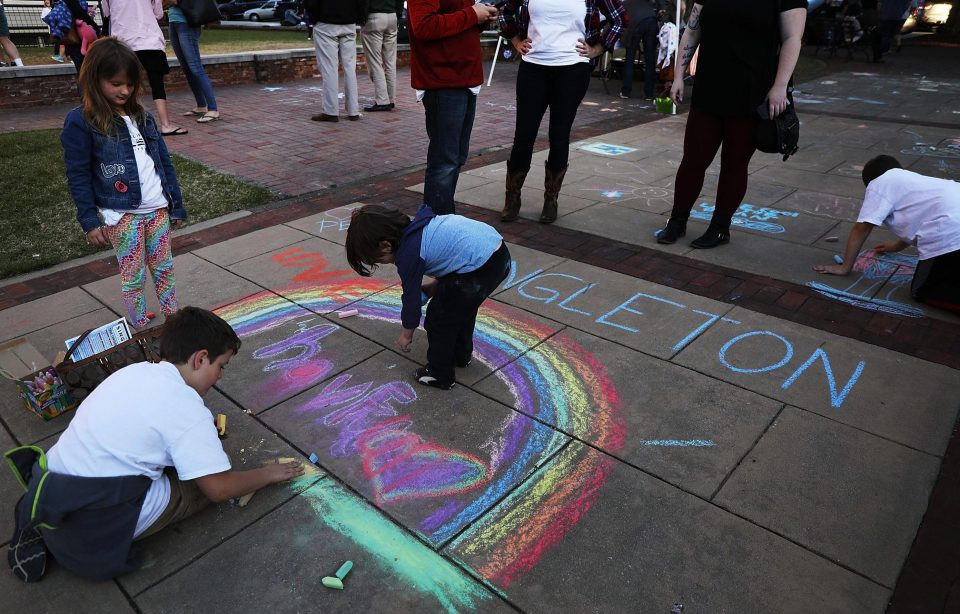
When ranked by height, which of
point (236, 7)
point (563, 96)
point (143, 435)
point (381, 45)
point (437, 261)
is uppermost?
point (236, 7)

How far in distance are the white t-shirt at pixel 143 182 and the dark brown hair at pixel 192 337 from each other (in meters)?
1.22

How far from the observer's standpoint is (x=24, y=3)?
56.8 feet

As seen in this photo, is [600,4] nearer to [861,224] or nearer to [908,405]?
[861,224]

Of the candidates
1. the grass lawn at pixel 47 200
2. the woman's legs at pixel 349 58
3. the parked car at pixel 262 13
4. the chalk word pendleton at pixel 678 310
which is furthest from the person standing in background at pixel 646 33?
the parked car at pixel 262 13

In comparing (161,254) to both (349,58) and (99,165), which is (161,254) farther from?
(349,58)

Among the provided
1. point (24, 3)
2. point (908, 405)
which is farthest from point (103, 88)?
point (24, 3)

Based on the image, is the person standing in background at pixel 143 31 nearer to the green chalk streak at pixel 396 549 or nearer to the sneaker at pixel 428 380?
the sneaker at pixel 428 380

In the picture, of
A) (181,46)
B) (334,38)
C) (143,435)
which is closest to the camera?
(143,435)

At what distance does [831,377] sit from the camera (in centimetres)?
299

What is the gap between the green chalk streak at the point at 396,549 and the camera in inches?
76.6

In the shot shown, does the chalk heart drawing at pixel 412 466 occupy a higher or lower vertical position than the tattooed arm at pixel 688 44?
lower

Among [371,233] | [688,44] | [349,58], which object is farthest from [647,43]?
[371,233]

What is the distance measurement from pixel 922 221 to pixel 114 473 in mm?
4043

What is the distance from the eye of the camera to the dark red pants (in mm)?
4172
